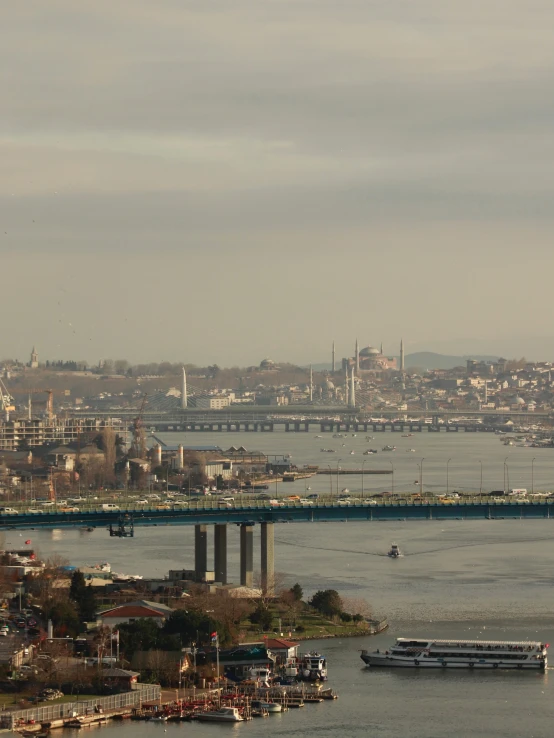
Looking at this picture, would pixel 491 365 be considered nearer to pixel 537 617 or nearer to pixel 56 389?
pixel 56 389

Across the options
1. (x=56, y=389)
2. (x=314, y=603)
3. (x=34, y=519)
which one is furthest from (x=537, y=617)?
(x=56, y=389)

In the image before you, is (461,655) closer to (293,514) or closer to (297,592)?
(297,592)

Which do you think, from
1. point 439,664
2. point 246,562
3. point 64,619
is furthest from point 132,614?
point 246,562

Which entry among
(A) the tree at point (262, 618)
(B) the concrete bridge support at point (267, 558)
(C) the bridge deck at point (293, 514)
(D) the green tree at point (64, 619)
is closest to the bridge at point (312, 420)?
(C) the bridge deck at point (293, 514)

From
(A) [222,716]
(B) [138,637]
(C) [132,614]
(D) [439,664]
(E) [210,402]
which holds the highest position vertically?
(E) [210,402]

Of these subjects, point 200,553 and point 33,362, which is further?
point 33,362
